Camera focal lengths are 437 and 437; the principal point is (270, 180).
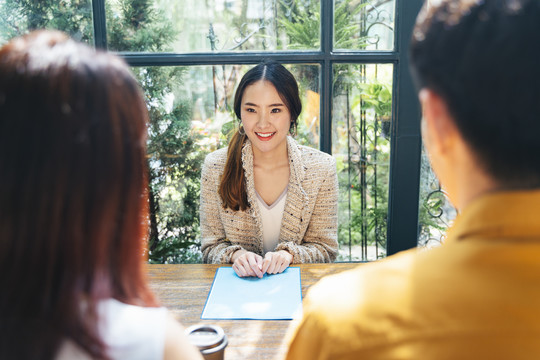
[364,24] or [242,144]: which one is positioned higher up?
[364,24]

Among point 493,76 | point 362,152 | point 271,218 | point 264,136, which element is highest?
point 493,76

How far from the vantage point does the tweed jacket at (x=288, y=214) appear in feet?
6.51

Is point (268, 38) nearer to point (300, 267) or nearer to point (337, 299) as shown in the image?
point (300, 267)

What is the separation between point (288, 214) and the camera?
6.54ft

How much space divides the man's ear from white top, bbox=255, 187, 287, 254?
144cm

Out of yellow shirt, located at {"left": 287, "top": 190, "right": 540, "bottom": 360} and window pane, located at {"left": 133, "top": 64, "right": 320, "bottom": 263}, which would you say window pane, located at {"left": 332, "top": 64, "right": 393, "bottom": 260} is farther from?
yellow shirt, located at {"left": 287, "top": 190, "right": 540, "bottom": 360}

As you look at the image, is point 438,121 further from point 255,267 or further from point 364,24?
point 364,24

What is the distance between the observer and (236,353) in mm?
1126

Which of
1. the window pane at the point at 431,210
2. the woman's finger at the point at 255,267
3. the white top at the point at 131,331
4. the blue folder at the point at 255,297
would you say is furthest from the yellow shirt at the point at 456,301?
the window pane at the point at 431,210

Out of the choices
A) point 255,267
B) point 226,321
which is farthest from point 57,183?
point 255,267

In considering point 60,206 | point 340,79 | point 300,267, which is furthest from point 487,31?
point 340,79

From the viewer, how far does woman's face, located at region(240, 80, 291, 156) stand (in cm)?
201

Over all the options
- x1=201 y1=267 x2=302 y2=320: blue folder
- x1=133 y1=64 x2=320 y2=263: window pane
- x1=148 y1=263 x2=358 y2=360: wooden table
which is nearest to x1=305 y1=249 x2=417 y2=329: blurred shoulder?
x1=148 y1=263 x2=358 y2=360: wooden table

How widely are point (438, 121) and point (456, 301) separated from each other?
0.24m
